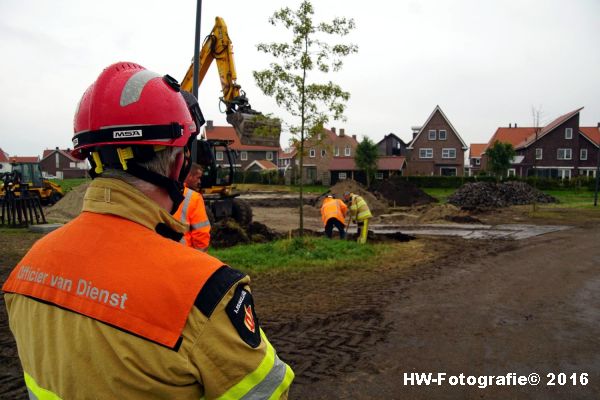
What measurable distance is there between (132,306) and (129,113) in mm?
717

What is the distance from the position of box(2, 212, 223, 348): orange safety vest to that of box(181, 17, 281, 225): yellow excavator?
11421 mm

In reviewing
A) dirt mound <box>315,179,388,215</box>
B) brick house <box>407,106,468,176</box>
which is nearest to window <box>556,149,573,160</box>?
brick house <box>407,106,468,176</box>

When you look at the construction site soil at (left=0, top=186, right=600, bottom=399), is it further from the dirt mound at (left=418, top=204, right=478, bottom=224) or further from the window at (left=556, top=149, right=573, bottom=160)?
the window at (left=556, top=149, right=573, bottom=160)

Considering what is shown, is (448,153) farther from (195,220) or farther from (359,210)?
(195,220)

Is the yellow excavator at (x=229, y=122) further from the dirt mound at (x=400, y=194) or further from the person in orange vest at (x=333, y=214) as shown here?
the dirt mound at (x=400, y=194)

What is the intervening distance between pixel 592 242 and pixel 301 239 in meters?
8.98

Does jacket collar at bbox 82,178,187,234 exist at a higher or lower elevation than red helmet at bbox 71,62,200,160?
lower

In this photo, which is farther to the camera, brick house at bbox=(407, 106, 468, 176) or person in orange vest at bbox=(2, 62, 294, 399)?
brick house at bbox=(407, 106, 468, 176)

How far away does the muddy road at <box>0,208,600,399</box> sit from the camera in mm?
4746

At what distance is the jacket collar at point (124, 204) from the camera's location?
151cm

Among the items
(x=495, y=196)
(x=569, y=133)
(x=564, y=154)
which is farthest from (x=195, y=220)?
(x=569, y=133)

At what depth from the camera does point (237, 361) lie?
1.33m

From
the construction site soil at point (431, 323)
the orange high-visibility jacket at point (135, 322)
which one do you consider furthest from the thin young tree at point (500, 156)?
the orange high-visibility jacket at point (135, 322)

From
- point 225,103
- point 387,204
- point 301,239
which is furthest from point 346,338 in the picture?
point 387,204
